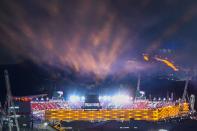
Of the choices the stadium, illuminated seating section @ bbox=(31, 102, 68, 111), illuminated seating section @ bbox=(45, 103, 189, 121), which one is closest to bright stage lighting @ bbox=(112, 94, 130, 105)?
the stadium

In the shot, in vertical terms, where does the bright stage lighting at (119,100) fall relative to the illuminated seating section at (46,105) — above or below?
above

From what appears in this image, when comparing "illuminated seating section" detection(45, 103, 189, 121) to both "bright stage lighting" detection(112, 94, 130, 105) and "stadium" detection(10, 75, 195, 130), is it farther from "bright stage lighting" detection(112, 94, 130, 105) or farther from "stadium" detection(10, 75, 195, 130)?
"bright stage lighting" detection(112, 94, 130, 105)

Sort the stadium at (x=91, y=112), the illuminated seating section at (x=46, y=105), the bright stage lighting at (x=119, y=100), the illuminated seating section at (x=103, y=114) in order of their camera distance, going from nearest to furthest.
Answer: the stadium at (x=91, y=112), the illuminated seating section at (x=103, y=114), the illuminated seating section at (x=46, y=105), the bright stage lighting at (x=119, y=100)

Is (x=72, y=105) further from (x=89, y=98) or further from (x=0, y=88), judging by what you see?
(x=0, y=88)

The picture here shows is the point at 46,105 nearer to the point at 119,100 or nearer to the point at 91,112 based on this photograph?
the point at 91,112

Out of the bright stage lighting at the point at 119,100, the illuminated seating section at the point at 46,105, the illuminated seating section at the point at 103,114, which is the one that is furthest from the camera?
the bright stage lighting at the point at 119,100

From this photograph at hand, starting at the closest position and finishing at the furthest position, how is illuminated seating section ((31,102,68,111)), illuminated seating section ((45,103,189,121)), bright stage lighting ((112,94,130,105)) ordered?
1. illuminated seating section ((45,103,189,121))
2. illuminated seating section ((31,102,68,111))
3. bright stage lighting ((112,94,130,105))

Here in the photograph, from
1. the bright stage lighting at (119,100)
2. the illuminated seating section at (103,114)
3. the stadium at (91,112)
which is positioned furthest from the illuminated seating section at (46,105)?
the bright stage lighting at (119,100)

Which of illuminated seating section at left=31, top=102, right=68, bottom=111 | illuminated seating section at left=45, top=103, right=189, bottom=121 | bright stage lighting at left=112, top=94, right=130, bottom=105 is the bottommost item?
illuminated seating section at left=45, top=103, right=189, bottom=121

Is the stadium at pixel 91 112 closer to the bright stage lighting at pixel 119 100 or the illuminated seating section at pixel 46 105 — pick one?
the illuminated seating section at pixel 46 105

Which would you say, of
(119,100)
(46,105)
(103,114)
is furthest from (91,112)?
(46,105)

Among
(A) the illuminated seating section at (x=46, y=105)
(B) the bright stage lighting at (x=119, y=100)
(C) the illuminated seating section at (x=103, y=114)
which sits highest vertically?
(B) the bright stage lighting at (x=119, y=100)
